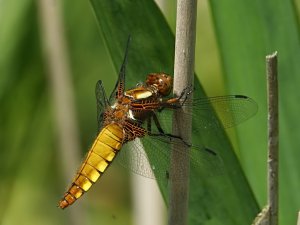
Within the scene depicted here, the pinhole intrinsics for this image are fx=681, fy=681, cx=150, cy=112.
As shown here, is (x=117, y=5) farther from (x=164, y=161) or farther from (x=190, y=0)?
(x=164, y=161)

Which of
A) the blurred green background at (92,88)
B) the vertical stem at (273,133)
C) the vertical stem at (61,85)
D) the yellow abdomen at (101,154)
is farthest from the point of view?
the vertical stem at (61,85)

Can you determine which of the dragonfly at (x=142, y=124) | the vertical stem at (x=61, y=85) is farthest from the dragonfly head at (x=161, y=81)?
the vertical stem at (x=61, y=85)

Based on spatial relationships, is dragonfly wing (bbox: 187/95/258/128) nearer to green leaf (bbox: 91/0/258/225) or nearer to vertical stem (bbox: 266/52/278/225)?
green leaf (bbox: 91/0/258/225)

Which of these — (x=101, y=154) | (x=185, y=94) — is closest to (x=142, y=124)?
(x=101, y=154)

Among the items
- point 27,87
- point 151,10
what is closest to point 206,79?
point 27,87

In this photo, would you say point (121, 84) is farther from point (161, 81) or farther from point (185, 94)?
point (185, 94)

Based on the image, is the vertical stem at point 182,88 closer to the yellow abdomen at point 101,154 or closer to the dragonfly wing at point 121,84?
the dragonfly wing at point 121,84
